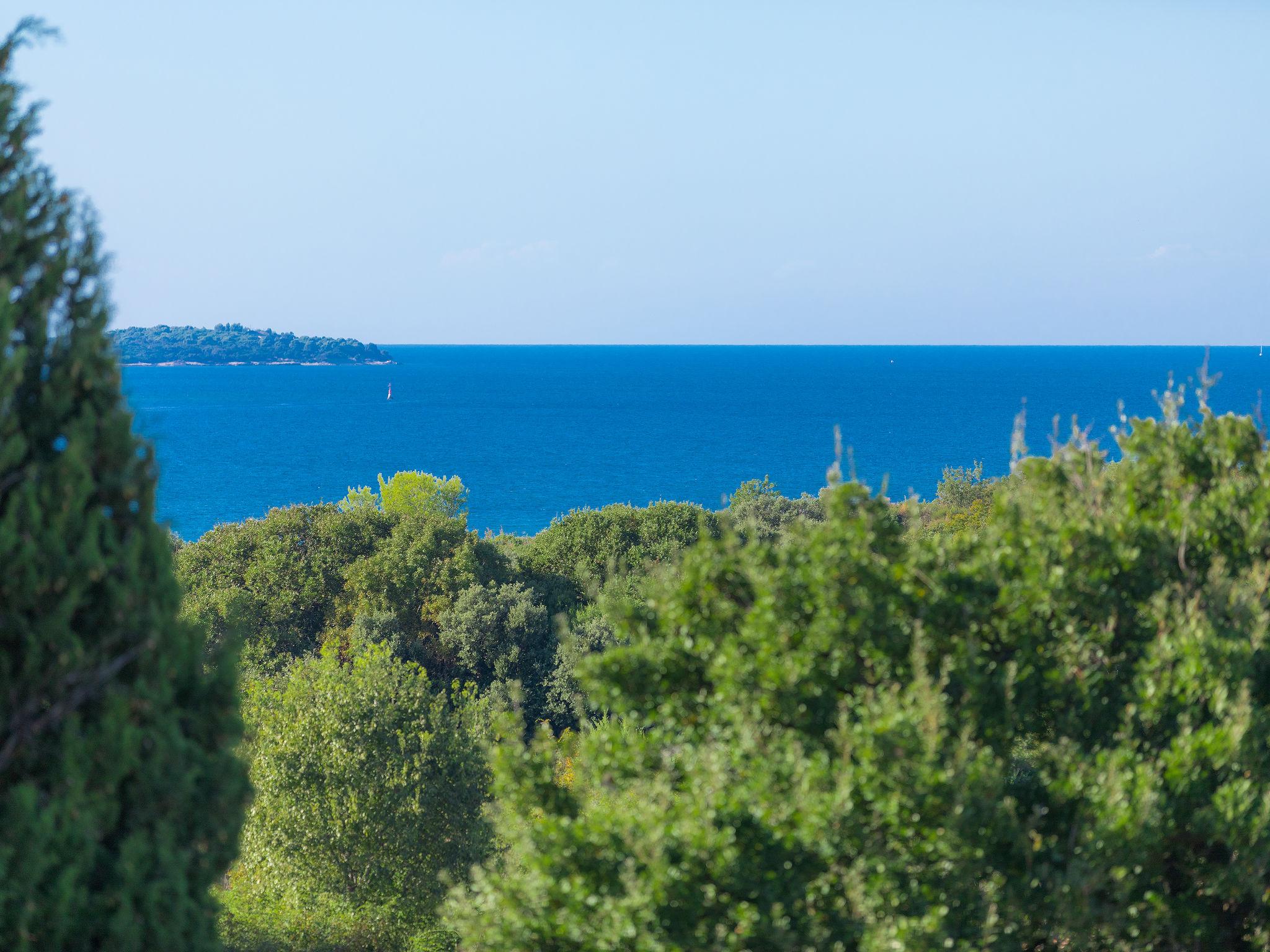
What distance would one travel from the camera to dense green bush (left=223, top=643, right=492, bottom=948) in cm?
2167

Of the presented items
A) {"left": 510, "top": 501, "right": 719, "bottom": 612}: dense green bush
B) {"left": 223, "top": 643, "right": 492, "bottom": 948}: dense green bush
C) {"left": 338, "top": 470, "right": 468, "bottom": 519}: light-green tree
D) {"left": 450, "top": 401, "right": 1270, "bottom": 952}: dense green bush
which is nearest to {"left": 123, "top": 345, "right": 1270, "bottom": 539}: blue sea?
{"left": 338, "top": 470, "right": 468, "bottom": 519}: light-green tree

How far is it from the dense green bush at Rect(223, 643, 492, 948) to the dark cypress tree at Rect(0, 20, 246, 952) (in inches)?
601

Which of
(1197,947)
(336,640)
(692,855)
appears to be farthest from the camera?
(336,640)

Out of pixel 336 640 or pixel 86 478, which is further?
pixel 336 640

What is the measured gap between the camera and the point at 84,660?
6.24 m

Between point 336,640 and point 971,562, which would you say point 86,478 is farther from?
point 336,640

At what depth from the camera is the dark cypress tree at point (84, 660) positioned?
19.9ft

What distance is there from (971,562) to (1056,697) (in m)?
1.24

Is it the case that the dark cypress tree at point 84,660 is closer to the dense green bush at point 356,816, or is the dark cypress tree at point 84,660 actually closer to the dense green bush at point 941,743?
the dense green bush at point 941,743

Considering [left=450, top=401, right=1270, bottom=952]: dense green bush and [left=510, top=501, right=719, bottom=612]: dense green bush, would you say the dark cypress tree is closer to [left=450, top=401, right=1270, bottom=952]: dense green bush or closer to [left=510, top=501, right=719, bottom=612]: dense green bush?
[left=450, top=401, right=1270, bottom=952]: dense green bush

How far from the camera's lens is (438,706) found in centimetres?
2469

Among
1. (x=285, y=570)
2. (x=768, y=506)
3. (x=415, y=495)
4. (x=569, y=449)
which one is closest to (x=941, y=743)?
(x=285, y=570)

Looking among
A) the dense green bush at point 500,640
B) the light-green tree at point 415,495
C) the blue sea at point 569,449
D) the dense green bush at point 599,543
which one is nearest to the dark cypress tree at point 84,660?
the dense green bush at point 500,640


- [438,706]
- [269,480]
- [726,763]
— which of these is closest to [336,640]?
[438,706]
